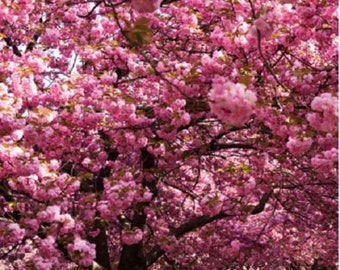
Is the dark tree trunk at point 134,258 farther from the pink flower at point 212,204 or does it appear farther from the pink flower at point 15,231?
the pink flower at point 15,231

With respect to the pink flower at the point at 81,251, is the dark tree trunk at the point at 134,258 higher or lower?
higher

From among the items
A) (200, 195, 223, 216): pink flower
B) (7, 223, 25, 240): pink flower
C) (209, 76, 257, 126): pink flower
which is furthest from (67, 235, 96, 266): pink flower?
(209, 76, 257, 126): pink flower

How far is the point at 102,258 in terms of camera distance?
9289mm

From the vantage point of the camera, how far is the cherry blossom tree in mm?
5020

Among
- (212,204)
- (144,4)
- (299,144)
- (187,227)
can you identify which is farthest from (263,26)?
(187,227)

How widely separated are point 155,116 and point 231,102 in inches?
174

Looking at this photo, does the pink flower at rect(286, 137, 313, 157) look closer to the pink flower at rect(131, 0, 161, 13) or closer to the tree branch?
the pink flower at rect(131, 0, 161, 13)

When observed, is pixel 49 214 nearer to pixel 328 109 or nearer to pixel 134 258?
pixel 134 258

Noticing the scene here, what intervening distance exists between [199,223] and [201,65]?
361 cm

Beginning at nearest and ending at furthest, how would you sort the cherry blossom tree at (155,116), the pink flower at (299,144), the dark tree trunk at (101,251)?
the pink flower at (299,144) < the cherry blossom tree at (155,116) < the dark tree trunk at (101,251)

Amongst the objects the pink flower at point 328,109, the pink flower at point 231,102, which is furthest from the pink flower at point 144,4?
the pink flower at point 328,109

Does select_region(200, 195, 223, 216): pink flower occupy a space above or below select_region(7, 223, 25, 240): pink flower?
above

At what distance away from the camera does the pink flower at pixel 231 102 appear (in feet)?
8.93

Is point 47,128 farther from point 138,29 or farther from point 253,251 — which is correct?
point 253,251
